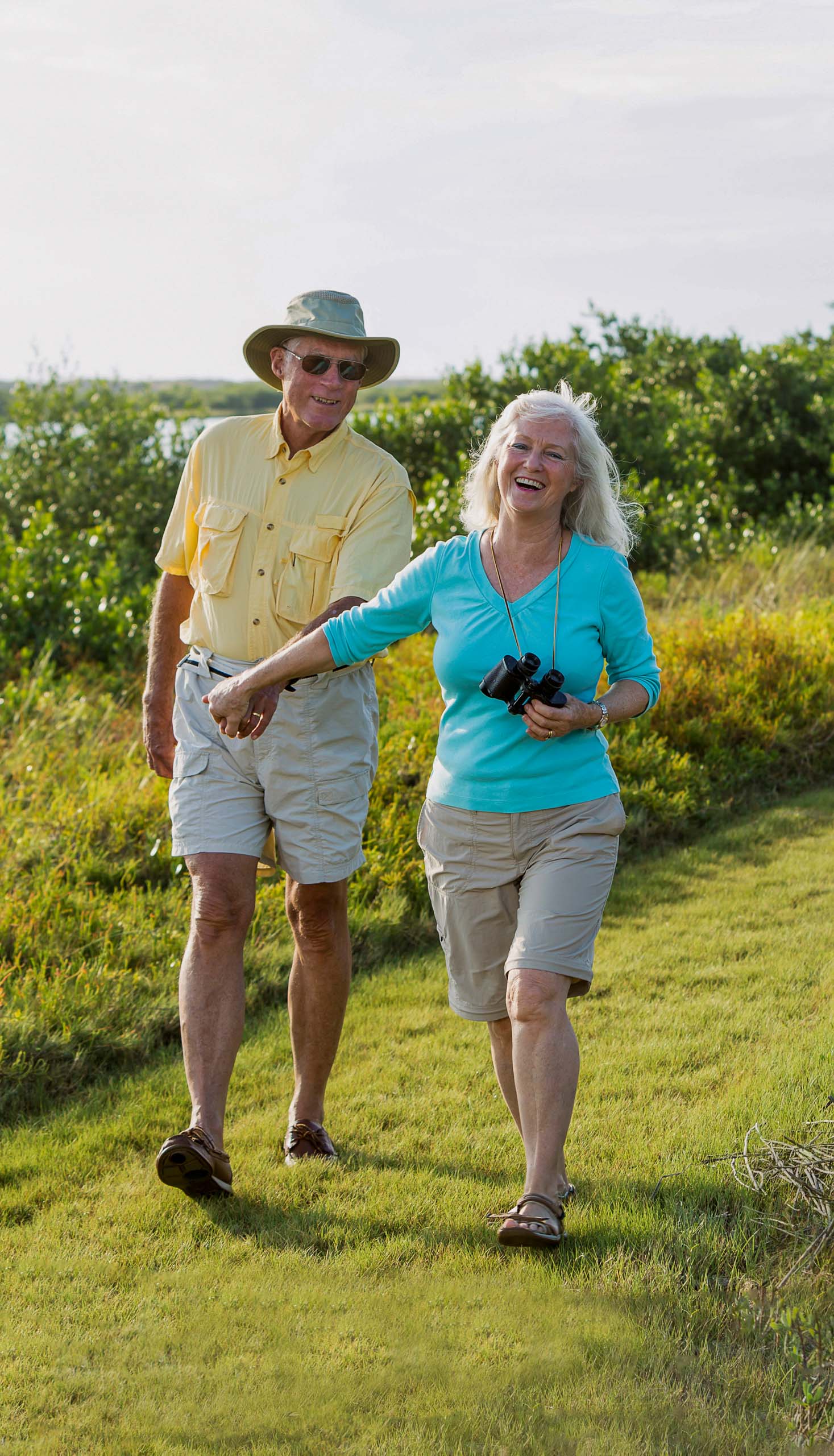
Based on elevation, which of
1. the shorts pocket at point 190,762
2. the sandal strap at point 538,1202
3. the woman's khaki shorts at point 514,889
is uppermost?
the shorts pocket at point 190,762

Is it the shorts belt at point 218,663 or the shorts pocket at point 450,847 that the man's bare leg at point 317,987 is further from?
the shorts belt at point 218,663

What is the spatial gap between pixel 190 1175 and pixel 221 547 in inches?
70.2

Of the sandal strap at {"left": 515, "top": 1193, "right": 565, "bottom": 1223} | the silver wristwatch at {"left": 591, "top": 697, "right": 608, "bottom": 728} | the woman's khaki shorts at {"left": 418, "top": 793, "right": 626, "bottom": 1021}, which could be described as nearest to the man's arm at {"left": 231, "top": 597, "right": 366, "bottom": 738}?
the woman's khaki shorts at {"left": 418, "top": 793, "right": 626, "bottom": 1021}

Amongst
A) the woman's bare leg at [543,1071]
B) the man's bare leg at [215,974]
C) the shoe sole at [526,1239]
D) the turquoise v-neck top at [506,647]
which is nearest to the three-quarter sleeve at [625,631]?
the turquoise v-neck top at [506,647]

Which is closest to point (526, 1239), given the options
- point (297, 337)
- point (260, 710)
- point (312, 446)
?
point (260, 710)

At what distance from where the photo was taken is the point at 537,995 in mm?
3566

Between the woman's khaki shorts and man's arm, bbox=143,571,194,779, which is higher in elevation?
man's arm, bbox=143,571,194,779

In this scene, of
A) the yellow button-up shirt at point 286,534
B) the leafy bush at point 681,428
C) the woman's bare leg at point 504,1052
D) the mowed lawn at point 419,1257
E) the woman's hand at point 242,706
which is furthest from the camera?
the leafy bush at point 681,428

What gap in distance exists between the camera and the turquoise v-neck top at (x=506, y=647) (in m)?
3.71

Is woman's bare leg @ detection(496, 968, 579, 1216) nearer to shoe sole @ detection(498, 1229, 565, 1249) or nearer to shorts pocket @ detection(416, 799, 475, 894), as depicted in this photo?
shoe sole @ detection(498, 1229, 565, 1249)

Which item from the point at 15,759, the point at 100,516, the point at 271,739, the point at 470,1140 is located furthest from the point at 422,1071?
the point at 100,516

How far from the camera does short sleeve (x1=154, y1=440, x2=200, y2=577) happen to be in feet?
14.4

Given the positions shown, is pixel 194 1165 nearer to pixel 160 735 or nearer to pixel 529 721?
pixel 160 735

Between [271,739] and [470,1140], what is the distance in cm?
137
